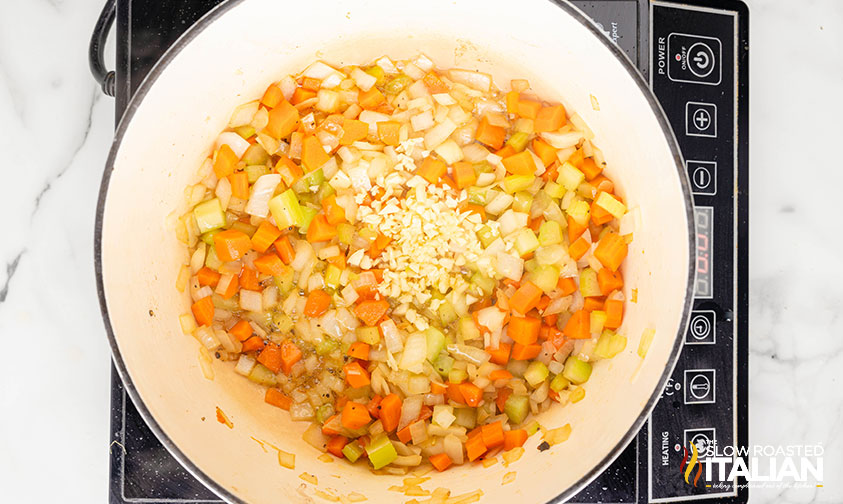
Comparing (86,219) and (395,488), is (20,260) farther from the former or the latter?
(395,488)

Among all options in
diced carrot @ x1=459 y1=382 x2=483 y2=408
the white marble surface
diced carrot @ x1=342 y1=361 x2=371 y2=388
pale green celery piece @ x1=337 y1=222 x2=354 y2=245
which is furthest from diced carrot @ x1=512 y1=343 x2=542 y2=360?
the white marble surface

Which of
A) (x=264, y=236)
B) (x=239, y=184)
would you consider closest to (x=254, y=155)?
(x=239, y=184)

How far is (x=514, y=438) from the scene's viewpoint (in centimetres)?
126

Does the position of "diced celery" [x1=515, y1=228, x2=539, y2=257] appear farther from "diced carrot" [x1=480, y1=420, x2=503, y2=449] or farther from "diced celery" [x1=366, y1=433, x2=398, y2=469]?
"diced celery" [x1=366, y1=433, x2=398, y2=469]

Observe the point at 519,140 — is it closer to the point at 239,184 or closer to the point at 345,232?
the point at 345,232

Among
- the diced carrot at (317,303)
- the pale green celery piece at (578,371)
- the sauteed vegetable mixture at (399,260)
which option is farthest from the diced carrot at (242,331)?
the pale green celery piece at (578,371)

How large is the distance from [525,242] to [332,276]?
413 millimetres

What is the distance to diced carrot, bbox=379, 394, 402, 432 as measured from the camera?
128 centimetres

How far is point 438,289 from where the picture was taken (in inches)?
52.3

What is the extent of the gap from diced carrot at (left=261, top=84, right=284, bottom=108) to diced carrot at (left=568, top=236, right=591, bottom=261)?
693 millimetres

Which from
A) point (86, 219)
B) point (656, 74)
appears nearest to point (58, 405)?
point (86, 219)

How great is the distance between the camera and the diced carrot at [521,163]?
1318 mm

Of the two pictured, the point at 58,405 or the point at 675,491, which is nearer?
the point at 675,491

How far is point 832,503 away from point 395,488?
3.76ft
